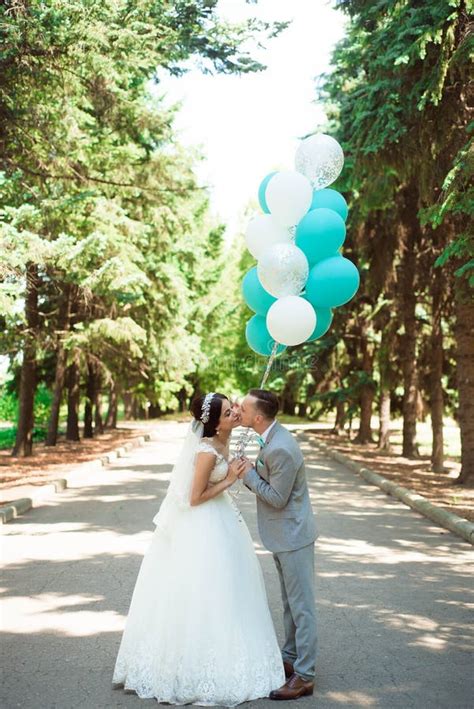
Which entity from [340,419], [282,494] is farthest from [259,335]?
[340,419]

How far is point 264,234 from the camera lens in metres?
6.26

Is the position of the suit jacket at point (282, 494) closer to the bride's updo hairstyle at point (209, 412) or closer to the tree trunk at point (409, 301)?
the bride's updo hairstyle at point (209, 412)

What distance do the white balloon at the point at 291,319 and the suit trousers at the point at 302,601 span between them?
1.48 m

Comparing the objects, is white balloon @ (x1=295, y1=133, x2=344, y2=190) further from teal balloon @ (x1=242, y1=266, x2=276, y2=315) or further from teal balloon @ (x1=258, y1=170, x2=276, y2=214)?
teal balloon @ (x1=242, y1=266, x2=276, y2=315)

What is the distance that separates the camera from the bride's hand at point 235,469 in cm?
539

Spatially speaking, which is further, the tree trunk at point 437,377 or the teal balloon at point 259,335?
the tree trunk at point 437,377

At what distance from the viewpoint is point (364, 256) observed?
77.2 feet

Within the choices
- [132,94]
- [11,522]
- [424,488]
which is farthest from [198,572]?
[132,94]

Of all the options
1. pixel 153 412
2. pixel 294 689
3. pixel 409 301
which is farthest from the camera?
pixel 153 412

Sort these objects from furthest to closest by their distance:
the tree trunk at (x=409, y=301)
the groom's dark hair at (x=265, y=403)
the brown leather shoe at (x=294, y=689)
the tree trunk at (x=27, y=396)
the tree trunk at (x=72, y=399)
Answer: the tree trunk at (x=72, y=399) < the tree trunk at (x=27, y=396) < the tree trunk at (x=409, y=301) < the groom's dark hair at (x=265, y=403) < the brown leather shoe at (x=294, y=689)

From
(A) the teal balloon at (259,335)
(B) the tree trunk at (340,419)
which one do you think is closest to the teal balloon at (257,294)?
(A) the teal balloon at (259,335)

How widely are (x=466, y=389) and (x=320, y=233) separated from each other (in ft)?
35.8

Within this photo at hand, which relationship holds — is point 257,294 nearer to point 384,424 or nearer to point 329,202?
point 329,202

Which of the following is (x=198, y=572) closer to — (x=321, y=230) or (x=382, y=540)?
(x=321, y=230)
